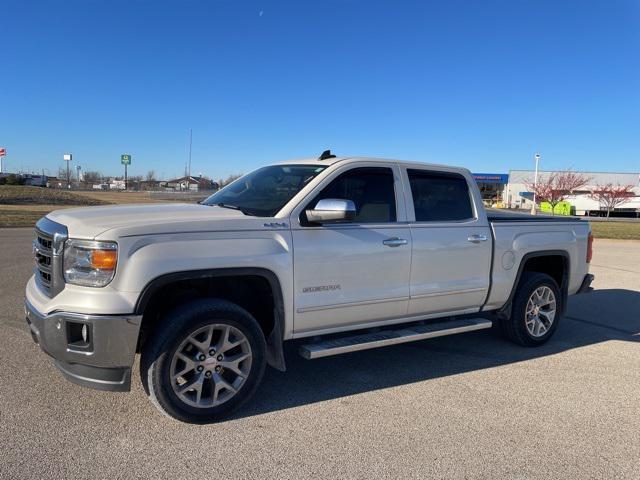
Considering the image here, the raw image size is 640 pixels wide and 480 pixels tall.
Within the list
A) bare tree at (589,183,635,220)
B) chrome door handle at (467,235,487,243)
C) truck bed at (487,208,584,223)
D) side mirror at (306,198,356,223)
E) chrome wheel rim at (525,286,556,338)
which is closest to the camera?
side mirror at (306,198,356,223)

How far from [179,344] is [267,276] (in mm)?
780

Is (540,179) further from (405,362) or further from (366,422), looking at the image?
(366,422)

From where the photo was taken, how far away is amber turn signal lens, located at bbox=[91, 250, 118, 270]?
3357 millimetres

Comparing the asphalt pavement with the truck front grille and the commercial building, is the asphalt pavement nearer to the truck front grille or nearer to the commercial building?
the truck front grille

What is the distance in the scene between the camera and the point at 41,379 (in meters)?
4.29

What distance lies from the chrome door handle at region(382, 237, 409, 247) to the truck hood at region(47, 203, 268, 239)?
1.11 metres

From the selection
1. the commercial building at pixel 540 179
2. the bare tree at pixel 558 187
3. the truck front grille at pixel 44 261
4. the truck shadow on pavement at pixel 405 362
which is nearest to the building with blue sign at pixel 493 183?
the commercial building at pixel 540 179

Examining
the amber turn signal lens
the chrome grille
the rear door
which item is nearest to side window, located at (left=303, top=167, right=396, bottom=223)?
the rear door

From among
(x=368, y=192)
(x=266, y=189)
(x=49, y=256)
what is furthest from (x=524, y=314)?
(x=49, y=256)

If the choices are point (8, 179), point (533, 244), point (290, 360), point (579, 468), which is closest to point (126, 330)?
point (290, 360)

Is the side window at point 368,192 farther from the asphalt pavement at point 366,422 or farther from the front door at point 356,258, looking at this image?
the asphalt pavement at point 366,422

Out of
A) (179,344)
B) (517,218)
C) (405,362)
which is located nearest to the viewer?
(179,344)

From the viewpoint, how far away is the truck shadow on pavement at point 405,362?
4.27 metres

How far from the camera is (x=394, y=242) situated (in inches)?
177
